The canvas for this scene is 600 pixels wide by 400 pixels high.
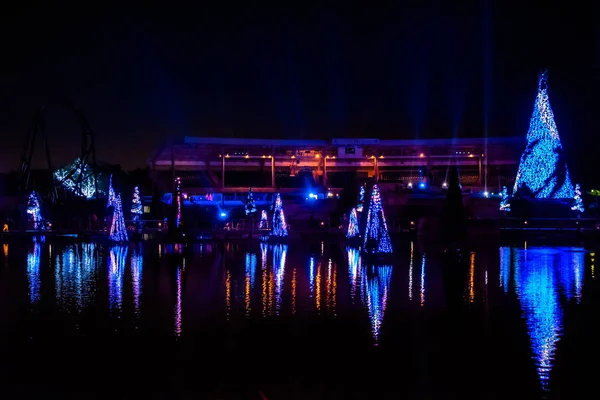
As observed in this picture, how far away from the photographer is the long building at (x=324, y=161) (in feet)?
170

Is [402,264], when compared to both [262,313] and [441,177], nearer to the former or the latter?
[262,313]

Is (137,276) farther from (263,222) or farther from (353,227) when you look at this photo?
(263,222)

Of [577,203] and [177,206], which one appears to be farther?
[577,203]

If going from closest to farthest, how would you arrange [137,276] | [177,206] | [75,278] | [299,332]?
[299,332] → [75,278] → [137,276] → [177,206]

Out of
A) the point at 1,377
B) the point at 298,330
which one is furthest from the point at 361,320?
the point at 1,377

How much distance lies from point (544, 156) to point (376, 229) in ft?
48.6

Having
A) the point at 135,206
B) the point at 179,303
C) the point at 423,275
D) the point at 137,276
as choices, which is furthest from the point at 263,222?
the point at 179,303

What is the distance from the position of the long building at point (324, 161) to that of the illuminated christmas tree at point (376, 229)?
96.0ft

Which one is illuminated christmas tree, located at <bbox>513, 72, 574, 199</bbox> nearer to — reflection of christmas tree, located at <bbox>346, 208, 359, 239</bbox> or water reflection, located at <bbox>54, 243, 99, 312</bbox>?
reflection of christmas tree, located at <bbox>346, 208, 359, 239</bbox>

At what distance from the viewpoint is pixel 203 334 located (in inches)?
349

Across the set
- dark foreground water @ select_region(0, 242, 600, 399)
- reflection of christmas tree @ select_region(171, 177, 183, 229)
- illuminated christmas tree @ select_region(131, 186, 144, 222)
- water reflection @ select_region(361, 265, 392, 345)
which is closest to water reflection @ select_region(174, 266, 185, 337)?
dark foreground water @ select_region(0, 242, 600, 399)

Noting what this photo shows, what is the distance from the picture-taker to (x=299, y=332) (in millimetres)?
9086

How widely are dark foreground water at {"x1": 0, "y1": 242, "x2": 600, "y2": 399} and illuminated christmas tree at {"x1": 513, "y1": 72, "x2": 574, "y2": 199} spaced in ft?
49.3

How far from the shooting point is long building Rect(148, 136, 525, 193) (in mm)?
51781
